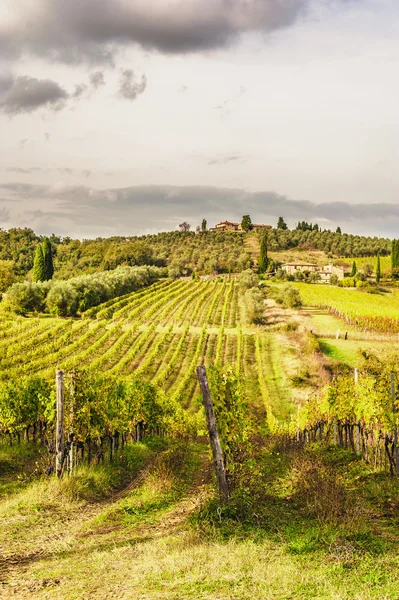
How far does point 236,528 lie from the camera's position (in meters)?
9.04

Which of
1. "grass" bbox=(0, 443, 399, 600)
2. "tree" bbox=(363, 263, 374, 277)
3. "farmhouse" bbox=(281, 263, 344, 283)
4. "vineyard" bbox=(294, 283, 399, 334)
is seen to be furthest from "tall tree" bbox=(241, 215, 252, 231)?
"grass" bbox=(0, 443, 399, 600)

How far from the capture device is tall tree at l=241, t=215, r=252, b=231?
629 feet

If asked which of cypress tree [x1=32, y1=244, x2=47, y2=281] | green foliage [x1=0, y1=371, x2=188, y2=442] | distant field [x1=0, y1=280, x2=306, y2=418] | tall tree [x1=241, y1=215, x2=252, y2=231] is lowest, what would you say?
distant field [x1=0, y1=280, x2=306, y2=418]

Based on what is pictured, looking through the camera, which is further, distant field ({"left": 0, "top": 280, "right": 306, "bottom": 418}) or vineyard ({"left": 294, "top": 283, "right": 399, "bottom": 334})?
vineyard ({"left": 294, "top": 283, "right": 399, "bottom": 334})

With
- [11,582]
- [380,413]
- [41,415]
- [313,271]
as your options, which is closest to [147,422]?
[41,415]

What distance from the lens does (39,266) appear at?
301ft

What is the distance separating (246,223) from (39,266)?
379 ft

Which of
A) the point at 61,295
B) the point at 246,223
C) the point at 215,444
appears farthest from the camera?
the point at 246,223

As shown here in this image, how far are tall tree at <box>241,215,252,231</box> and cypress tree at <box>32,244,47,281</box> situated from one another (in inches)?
4460

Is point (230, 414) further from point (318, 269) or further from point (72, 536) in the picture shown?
point (318, 269)

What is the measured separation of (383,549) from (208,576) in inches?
128

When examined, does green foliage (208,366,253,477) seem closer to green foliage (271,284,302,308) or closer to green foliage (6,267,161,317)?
green foliage (6,267,161,317)

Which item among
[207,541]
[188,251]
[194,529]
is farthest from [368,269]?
[207,541]

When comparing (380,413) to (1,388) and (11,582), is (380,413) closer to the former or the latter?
(11,582)
